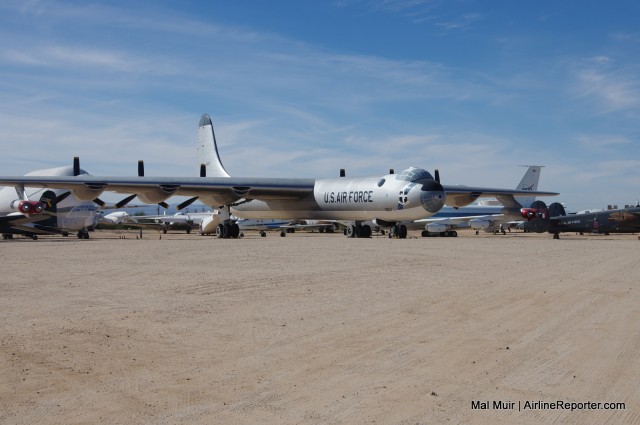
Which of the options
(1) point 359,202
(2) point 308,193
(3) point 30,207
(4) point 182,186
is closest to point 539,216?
(1) point 359,202

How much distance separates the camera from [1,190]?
172 ft

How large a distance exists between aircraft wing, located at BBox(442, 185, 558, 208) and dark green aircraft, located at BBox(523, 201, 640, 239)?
102 inches

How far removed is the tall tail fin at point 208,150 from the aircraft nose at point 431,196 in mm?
Result: 23745

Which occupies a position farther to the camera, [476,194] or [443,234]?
[443,234]

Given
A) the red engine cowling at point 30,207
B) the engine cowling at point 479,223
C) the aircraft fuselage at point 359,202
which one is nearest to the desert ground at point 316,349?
the aircraft fuselage at point 359,202

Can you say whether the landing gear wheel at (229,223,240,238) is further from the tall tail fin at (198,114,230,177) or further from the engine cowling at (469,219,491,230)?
the engine cowling at (469,219,491,230)

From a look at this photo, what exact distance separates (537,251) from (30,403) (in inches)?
889

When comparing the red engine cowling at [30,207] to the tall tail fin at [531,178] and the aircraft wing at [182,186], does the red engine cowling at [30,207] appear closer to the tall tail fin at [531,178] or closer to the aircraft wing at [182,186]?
the aircraft wing at [182,186]

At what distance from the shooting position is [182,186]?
40906mm

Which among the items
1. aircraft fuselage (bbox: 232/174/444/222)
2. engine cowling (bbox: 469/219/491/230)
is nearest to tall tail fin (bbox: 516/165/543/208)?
engine cowling (bbox: 469/219/491/230)

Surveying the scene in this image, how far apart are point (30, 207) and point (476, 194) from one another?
3084 centimetres

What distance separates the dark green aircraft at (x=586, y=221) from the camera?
4459 cm

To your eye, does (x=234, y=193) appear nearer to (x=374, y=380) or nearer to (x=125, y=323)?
(x=125, y=323)

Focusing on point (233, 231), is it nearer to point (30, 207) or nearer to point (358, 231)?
point (358, 231)
